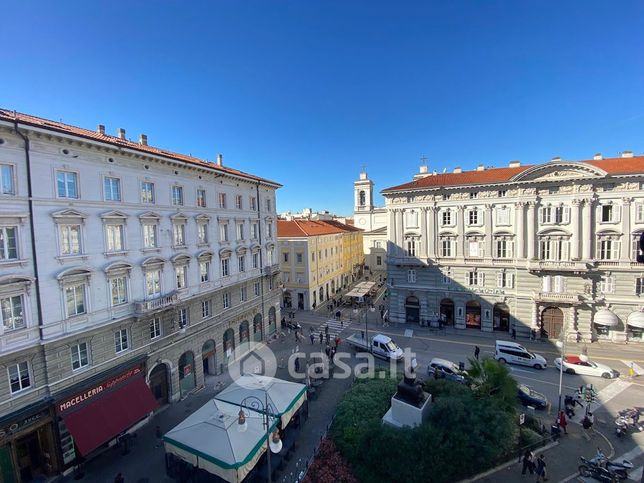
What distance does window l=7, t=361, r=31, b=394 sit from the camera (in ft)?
48.8

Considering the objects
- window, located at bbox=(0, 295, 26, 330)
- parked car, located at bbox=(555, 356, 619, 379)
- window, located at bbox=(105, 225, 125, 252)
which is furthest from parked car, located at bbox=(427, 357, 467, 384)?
window, located at bbox=(0, 295, 26, 330)

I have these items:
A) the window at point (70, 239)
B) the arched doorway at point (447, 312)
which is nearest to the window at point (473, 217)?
the arched doorway at point (447, 312)

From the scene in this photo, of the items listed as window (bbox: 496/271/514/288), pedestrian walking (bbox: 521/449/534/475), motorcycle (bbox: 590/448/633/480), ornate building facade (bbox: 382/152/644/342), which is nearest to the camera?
motorcycle (bbox: 590/448/633/480)

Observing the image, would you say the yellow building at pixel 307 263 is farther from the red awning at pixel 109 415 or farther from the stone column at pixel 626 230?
the stone column at pixel 626 230

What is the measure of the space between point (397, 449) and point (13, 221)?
1999cm

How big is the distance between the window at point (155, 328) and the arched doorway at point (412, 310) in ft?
89.6

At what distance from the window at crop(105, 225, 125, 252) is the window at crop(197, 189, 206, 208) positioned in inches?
274

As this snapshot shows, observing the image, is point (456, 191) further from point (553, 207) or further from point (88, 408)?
point (88, 408)

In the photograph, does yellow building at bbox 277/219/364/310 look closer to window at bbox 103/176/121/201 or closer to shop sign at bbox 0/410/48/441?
window at bbox 103/176/121/201

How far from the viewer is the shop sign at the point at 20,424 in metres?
14.6

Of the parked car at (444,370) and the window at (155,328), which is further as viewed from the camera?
the parked car at (444,370)

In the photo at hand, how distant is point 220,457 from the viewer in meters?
14.2

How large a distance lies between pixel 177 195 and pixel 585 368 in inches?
1317

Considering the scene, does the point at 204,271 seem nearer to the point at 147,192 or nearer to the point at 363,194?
the point at 147,192
